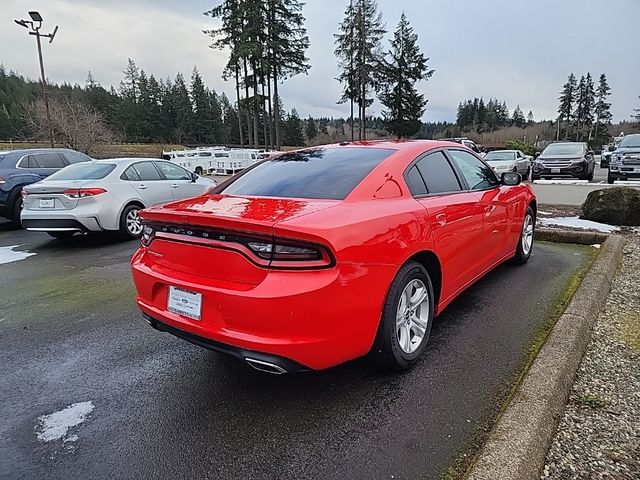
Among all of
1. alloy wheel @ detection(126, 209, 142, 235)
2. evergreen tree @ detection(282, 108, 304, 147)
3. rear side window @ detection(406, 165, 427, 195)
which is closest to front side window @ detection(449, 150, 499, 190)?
rear side window @ detection(406, 165, 427, 195)

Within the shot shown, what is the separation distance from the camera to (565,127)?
247 feet

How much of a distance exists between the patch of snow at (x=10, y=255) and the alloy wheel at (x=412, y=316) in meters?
5.79

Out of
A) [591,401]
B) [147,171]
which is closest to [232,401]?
[591,401]

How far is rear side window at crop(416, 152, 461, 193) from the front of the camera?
317cm

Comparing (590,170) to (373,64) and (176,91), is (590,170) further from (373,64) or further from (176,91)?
(176,91)


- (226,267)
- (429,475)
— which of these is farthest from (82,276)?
(429,475)

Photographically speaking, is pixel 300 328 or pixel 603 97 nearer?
pixel 300 328

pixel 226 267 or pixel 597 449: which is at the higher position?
pixel 226 267

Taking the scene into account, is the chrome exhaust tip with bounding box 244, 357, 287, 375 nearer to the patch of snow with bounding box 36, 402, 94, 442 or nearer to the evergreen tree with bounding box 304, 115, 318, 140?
the patch of snow with bounding box 36, 402, 94, 442

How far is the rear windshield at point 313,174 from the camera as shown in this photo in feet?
8.99

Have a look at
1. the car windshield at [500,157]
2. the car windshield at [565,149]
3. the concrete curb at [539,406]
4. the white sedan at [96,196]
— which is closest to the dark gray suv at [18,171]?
the white sedan at [96,196]

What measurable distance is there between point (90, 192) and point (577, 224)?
25.0 ft

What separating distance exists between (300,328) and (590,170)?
18.3m

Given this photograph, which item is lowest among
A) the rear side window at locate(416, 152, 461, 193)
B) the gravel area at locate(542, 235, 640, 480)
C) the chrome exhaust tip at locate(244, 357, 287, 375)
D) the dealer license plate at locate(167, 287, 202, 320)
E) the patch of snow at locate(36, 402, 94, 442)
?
the patch of snow at locate(36, 402, 94, 442)
